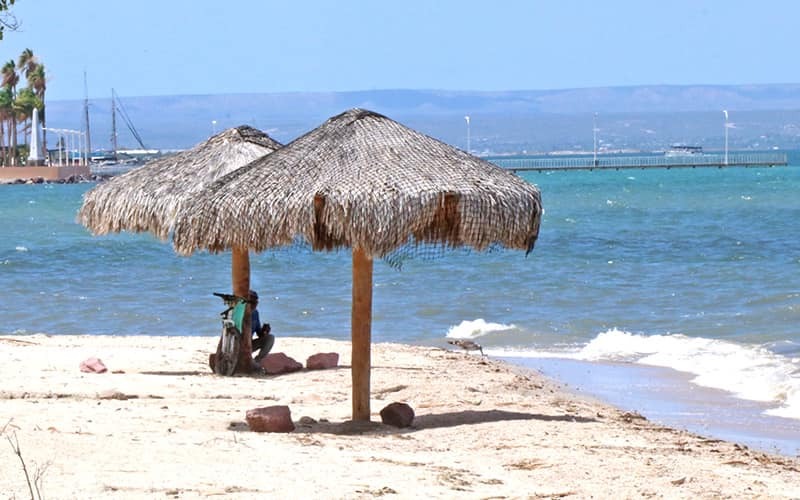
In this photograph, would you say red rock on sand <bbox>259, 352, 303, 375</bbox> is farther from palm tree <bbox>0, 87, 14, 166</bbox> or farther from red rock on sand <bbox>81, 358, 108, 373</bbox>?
palm tree <bbox>0, 87, 14, 166</bbox>

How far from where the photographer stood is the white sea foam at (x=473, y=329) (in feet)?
55.7

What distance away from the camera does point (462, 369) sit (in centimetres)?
1275

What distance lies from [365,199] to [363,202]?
0.07 feet

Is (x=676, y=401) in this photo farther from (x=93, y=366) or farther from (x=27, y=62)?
(x=27, y=62)

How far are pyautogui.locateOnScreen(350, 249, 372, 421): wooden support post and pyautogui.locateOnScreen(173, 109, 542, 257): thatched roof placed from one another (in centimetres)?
24

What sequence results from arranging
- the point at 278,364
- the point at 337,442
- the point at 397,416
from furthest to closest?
the point at 278,364 → the point at 397,416 → the point at 337,442

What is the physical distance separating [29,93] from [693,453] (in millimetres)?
110671

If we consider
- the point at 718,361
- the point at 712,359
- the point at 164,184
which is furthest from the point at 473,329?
the point at 164,184

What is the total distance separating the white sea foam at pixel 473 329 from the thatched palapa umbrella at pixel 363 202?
7.74m

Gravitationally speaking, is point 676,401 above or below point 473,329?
above

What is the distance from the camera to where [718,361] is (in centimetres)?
1427

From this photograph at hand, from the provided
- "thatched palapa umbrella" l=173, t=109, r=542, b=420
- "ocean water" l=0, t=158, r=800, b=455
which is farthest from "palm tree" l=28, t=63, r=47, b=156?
"thatched palapa umbrella" l=173, t=109, r=542, b=420

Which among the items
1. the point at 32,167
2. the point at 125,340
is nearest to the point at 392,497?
the point at 125,340

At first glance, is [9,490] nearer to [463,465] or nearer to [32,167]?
[463,465]
